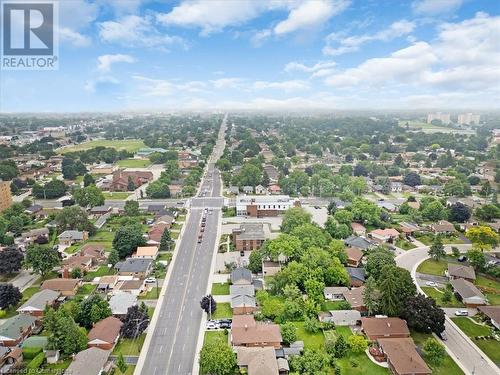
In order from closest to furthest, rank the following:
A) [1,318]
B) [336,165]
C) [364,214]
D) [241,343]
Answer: [241,343], [1,318], [364,214], [336,165]

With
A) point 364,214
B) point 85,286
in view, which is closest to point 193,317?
point 85,286

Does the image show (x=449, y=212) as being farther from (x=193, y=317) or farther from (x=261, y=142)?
(x=261, y=142)

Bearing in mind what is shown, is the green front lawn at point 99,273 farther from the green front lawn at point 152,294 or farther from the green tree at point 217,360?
the green tree at point 217,360

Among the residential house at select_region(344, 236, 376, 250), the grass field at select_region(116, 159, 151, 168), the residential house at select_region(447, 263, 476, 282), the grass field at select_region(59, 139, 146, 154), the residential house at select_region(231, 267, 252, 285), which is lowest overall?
the residential house at select_region(231, 267, 252, 285)

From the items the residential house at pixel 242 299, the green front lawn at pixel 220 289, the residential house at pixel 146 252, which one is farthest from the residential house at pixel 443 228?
the residential house at pixel 146 252

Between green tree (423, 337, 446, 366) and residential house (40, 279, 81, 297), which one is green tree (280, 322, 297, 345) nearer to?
green tree (423, 337, 446, 366)

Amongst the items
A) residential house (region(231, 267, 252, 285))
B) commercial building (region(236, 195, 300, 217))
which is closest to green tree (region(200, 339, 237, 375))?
residential house (region(231, 267, 252, 285))
